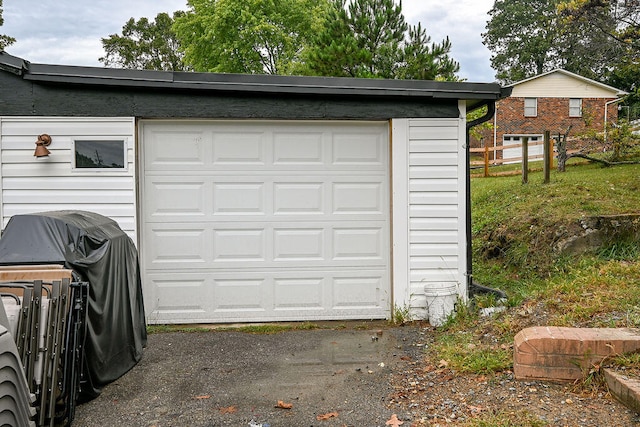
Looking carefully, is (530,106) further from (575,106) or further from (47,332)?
(47,332)

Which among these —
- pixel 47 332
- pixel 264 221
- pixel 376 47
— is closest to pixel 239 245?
pixel 264 221

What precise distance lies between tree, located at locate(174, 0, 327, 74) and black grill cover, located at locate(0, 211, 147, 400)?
21344 mm

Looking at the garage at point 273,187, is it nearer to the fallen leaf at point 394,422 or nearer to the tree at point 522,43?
the fallen leaf at point 394,422

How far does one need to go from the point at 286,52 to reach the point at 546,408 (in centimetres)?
2528

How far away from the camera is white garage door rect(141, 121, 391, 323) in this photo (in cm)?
579

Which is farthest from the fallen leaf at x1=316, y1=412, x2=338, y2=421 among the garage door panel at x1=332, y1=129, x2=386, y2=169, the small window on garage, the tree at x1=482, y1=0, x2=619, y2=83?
the tree at x1=482, y1=0, x2=619, y2=83

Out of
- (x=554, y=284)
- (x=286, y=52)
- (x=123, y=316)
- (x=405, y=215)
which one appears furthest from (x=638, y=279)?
(x=286, y=52)

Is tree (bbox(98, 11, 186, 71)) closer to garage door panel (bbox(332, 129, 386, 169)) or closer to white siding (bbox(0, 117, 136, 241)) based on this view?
white siding (bbox(0, 117, 136, 241))

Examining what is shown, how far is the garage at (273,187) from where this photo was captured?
554 cm

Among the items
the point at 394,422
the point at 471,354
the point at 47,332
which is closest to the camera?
the point at 47,332

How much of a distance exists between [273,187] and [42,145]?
2.33 m

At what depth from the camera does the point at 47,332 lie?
3174 mm

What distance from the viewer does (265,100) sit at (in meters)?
5.69

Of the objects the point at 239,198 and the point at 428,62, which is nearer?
the point at 239,198
